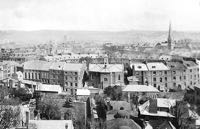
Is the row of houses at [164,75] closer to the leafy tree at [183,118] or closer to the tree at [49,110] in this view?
the leafy tree at [183,118]

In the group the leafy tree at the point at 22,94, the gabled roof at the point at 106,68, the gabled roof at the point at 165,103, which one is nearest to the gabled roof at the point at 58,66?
the gabled roof at the point at 106,68

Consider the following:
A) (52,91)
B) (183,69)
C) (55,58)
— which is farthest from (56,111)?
(55,58)

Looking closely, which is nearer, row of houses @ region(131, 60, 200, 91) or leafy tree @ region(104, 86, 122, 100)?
leafy tree @ region(104, 86, 122, 100)

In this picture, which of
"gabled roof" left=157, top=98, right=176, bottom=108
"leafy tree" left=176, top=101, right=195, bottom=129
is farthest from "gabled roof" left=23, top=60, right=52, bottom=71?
"leafy tree" left=176, top=101, right=195, bottom=129

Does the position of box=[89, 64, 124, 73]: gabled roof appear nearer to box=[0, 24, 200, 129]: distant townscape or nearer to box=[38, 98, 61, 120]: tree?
box=[0, 24, 200, 129]: distant townscape

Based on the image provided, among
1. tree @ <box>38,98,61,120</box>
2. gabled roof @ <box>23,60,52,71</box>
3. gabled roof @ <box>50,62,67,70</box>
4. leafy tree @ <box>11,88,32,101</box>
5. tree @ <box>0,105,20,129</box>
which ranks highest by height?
tree @ <box>0,105,20,129</box>

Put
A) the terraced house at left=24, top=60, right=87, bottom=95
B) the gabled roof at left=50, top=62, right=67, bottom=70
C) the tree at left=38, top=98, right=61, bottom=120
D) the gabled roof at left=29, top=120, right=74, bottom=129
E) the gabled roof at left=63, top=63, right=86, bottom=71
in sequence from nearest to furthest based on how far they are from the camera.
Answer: the gabled roof at left=29, top=120, right=74, bottom=129 → the tree at left=38, top=98, right=61, bottom=120 → the terraced house at left=24, top=60, right=87, bottom=95 → the gabled roof at left=63, top=63, right=86, bottom=71 → the gabled roof at left=50, top=62, right=67, bottom=70
